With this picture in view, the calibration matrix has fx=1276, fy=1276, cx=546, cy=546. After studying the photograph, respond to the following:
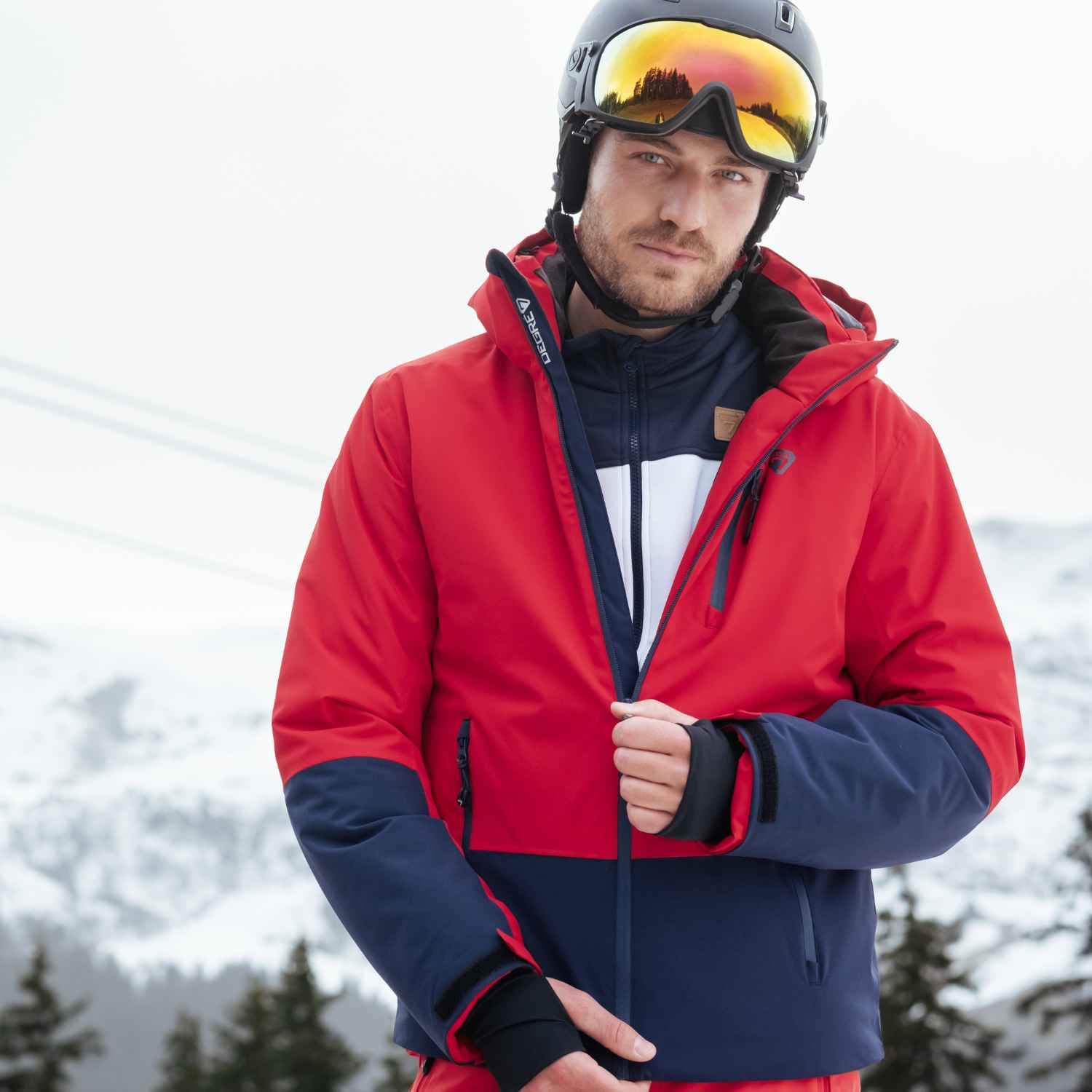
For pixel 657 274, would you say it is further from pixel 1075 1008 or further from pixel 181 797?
pixel 181 797

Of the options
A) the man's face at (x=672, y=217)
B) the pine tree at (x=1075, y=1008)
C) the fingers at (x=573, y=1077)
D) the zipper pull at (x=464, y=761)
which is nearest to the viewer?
the fingers at (x=573, y=1077)

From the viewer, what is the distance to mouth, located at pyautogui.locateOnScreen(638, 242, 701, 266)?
7.20ft

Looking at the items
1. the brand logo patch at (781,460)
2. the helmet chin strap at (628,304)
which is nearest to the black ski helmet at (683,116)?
the helmet chin strap at (628,304)

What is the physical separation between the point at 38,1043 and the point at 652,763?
3153 cm

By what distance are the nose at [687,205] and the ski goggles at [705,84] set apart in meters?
0.09

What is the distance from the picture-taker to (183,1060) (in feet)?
99.2

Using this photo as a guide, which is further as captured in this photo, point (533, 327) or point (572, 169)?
point (572, 169)

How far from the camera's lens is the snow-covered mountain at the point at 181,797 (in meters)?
129

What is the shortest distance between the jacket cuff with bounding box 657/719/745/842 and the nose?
2.87 ft

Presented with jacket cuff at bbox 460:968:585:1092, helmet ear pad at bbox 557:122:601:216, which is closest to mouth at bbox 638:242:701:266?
helmet ear pad at bbox 557:122:601:216

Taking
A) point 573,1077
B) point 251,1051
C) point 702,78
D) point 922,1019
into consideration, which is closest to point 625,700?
point 573,1077

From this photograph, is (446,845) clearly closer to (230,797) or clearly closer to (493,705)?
(493,705)

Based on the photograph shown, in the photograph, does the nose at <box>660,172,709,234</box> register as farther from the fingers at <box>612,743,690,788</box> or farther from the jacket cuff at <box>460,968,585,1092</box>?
the jacket cuff at <box>460,968,585,1092</box>

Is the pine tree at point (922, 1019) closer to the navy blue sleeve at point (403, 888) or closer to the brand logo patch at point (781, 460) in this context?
the brand logo patch at point (781, 460)
